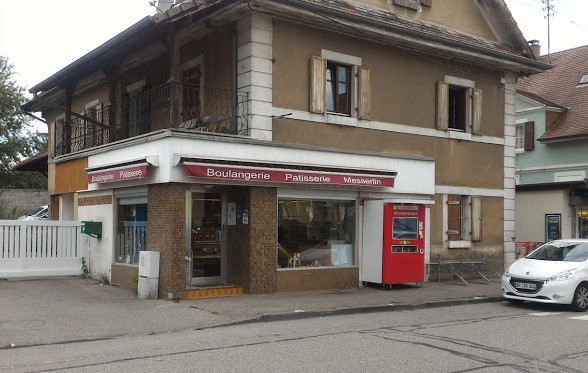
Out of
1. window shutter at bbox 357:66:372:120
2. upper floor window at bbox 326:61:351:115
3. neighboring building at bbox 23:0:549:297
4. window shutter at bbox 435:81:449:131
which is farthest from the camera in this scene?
window shutter at bbox 435:81:449:131

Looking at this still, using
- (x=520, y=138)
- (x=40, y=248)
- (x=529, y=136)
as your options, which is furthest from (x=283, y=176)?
(x=520, y=138)

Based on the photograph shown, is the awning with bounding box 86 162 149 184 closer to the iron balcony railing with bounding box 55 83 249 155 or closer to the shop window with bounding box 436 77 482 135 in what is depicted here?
the iron balcony railing with bounding box 55 83 249 155

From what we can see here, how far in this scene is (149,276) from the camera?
1286cm

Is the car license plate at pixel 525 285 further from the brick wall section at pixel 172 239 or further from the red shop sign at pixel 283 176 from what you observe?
the brick wall section at pixel 172 239

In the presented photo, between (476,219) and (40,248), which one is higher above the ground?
(476,219)

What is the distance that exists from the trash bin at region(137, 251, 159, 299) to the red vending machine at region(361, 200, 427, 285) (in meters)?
5.25

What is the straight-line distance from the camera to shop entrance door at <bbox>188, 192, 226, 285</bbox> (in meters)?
13.8

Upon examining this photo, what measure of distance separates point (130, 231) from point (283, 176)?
13.6ft

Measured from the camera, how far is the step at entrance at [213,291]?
1303cm

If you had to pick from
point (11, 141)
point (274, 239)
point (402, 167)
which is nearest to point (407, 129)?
point (402, 167)

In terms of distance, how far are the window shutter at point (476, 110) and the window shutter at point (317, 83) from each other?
567cm

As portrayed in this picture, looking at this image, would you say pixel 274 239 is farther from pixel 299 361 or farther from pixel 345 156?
pixel 299 361

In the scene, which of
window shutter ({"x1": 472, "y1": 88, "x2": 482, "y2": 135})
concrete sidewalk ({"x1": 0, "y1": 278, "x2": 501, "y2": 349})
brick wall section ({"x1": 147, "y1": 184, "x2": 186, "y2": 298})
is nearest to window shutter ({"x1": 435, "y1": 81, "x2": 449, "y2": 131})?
window shutter ({"x1": 472, "y1": 88, "x2": 482, "y2": 135})

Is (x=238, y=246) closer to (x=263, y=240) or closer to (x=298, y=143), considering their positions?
(x=263, y=240)
